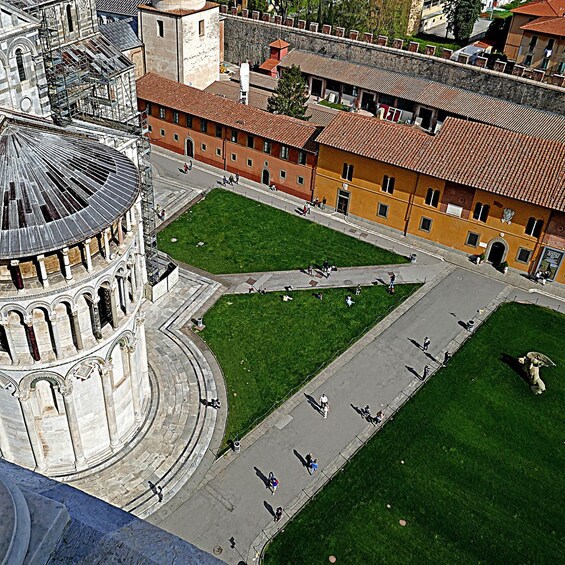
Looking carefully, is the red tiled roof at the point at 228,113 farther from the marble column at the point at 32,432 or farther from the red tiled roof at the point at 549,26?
the red tiled roof at the point at 549,26

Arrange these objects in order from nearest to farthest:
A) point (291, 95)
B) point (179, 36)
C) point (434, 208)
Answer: point (434, 208) < point (291, 95) < point (179, 36)

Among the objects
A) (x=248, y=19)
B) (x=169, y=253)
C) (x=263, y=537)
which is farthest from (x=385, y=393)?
(x=248, y=19)

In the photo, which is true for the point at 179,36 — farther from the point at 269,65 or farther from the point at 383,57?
the point at 383,57

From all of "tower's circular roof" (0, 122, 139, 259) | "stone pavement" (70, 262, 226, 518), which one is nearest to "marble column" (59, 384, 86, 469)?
"stone pavement" (70, 262, 226, 518)

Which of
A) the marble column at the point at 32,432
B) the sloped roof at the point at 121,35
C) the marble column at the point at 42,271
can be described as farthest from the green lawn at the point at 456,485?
the sloped roof at the point at 121,35

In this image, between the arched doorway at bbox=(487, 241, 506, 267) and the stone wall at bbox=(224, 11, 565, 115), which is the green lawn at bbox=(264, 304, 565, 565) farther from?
the stone wall at bbox=(224, 11, 565, 115)

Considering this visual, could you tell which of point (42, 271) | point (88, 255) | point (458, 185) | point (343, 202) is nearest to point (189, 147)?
point (343, 202)
